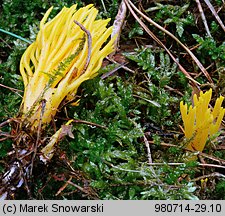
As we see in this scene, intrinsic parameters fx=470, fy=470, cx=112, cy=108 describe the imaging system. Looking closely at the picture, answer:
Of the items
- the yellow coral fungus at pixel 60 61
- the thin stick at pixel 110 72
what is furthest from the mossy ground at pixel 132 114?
the yellow coral fungus at pixel 60 61

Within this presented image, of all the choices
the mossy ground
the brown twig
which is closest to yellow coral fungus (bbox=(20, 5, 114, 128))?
the mossy ground

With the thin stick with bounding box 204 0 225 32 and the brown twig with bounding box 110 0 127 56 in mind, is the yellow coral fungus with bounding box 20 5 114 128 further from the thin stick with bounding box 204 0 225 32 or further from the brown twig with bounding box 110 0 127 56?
the thin stick with bounding box 204 0 225 32

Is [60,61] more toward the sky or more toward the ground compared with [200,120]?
more toward the sky

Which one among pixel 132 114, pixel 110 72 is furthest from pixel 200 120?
pixel 110 72

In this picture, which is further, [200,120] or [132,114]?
[132,114]

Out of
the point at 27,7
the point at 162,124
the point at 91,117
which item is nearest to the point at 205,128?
the point at 162,124

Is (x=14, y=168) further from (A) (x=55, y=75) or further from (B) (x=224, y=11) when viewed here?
(B) (x=224, y=11)

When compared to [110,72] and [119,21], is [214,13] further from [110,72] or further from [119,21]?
[110,72]
